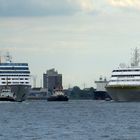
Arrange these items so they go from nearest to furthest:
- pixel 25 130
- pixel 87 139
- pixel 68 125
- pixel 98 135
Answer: pixel 87 139, pixel 98 135, pixel 25 130, pixel 68 125

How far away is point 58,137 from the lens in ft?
298

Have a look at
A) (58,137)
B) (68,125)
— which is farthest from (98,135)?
(68,125)

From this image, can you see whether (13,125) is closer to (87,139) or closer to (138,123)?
(138,123)

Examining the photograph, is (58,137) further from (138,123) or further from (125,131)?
(138,123)

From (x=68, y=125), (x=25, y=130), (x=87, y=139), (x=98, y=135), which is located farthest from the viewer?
(x=68, y=125)

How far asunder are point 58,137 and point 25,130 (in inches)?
423

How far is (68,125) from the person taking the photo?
11069 cm

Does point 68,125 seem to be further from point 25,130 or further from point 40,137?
point 40,137

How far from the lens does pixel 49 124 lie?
112m

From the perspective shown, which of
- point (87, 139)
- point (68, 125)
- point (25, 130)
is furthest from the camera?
point (68, 125)

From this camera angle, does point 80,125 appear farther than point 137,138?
Yes

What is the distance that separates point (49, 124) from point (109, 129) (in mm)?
11453

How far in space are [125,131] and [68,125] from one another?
12801mm

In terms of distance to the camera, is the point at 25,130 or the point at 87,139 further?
the point at 25,130
